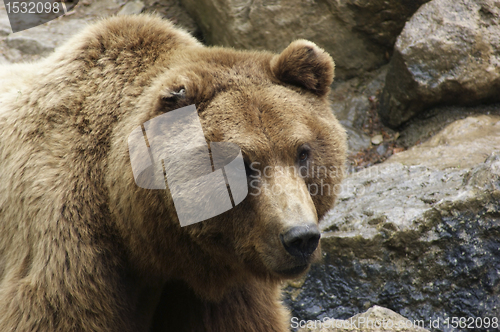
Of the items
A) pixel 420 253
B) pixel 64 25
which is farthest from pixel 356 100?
pixel 64 25

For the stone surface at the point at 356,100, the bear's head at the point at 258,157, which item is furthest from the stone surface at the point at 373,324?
the stone surface at the point at 356,100

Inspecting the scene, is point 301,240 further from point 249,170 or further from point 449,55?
point 449,55

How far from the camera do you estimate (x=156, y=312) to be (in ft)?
13.0

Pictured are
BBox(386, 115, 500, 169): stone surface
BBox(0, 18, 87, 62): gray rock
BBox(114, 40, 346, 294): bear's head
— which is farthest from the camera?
BBox(0, 18, 87, 62): gray rock

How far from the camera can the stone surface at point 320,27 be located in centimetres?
757

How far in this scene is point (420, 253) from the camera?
4.84 meters

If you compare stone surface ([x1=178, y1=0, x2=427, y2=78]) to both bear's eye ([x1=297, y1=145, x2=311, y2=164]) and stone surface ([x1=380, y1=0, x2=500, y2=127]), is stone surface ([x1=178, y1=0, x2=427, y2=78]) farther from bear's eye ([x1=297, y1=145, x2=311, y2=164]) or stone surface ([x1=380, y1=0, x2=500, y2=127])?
bear's eye ([x1=297, y1=145, x2=311, y2=164])

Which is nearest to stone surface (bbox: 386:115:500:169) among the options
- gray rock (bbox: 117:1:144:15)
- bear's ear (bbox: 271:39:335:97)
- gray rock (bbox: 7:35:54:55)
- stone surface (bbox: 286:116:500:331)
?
stone surface (bbox: 286:116:500:331)

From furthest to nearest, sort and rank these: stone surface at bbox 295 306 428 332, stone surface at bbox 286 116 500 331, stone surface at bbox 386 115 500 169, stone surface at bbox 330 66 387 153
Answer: stone surface at bbox 330 66 387 153 → stone surface at bbox 386 115 500 169 → stone surface at bbox 286 116 500 331 → stone surface at bbox 295 306 428 332

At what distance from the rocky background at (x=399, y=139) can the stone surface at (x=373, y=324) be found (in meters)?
0.01

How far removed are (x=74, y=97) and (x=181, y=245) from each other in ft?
4.13

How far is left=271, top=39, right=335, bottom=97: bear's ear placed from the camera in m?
3.35

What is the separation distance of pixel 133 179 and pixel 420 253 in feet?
9.98

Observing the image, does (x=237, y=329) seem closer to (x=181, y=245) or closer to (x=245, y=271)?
(x=245, y=271)
